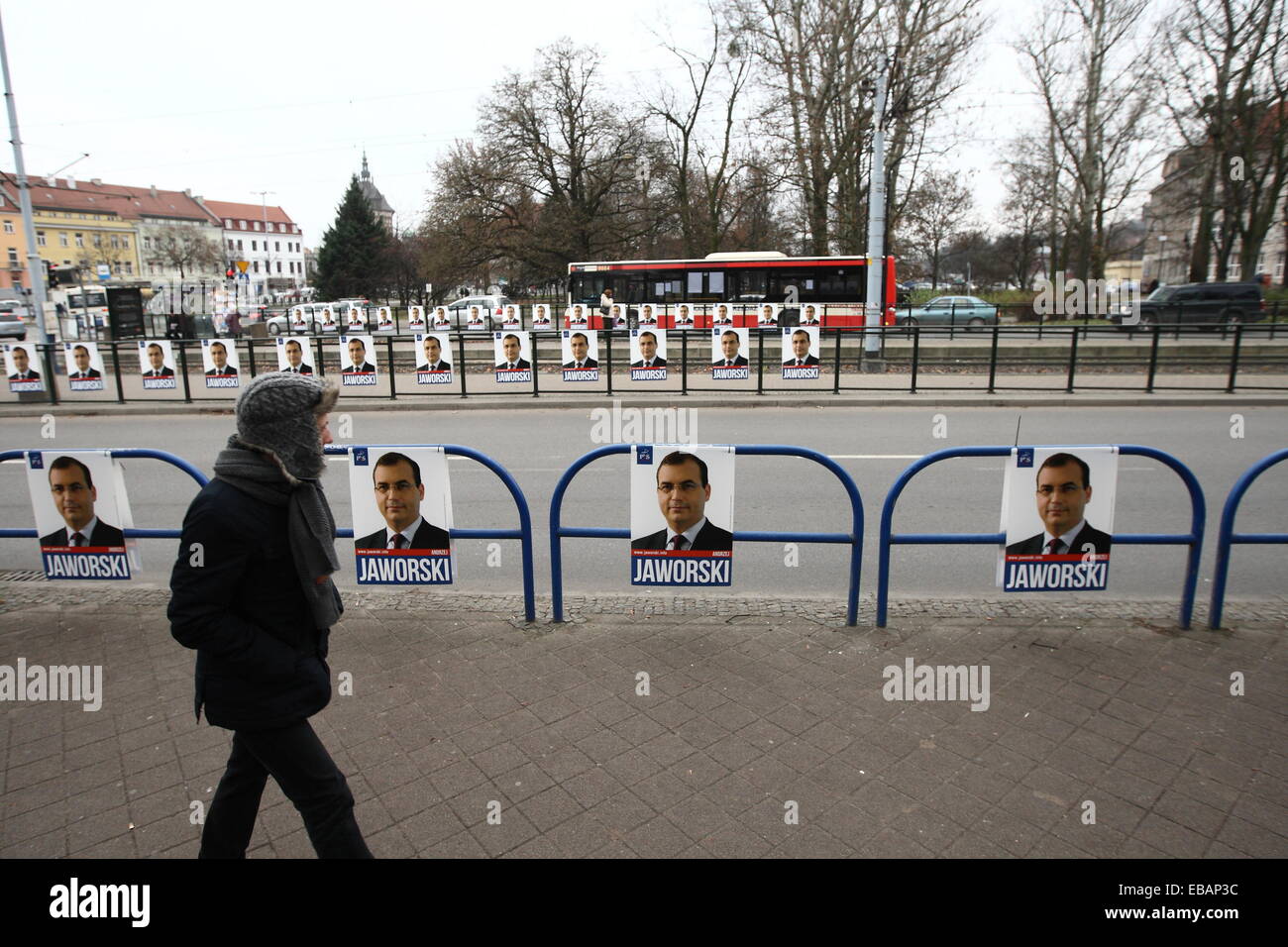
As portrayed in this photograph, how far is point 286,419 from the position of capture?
2.38 m

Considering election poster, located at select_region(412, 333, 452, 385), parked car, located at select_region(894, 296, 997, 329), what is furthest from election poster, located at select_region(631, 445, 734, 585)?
parked car, located at select_region(894, 296, 997, 329)

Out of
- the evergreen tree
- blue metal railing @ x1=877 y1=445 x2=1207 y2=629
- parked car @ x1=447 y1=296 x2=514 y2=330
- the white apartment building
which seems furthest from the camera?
the white apartment building

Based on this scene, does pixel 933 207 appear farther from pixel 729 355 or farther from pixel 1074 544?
pixel 1074 544

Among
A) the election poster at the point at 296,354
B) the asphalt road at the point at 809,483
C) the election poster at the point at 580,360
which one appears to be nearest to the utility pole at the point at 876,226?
the asphalt road at the point at 809,483

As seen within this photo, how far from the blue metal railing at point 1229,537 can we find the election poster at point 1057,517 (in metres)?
0.63

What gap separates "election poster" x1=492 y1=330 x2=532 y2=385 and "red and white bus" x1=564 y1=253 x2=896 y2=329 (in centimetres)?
1164

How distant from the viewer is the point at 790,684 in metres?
4.08

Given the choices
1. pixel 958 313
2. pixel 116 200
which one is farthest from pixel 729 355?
pixel 116 200

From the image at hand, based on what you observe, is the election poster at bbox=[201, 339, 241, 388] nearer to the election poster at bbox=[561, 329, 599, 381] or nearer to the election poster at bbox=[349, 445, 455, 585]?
the election poster at bbox=[561, 329, 599, 381]

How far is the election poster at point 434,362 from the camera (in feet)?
54.1

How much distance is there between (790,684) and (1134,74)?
4378cm

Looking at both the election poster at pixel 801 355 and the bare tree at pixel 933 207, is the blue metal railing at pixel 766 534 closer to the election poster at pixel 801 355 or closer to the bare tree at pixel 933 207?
the election poster at pixel 801 355

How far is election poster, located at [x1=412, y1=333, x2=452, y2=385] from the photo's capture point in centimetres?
1650

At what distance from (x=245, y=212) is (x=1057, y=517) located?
15384 cm
